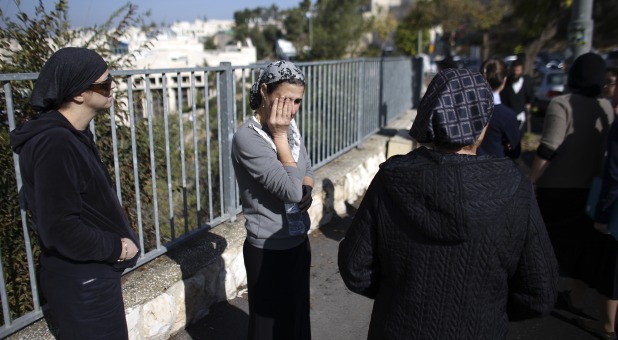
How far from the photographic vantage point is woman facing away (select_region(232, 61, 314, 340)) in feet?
7.22

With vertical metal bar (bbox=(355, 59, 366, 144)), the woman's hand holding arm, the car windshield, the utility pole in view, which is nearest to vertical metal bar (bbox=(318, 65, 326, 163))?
vertical metal bar (bbox=(355, 59, 366, 144))

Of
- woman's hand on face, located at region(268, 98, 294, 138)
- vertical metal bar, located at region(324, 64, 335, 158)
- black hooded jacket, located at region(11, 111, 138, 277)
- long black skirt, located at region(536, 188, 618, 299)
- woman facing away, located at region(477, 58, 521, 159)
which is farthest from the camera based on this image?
vertical metal bar, located at region(324, 64, 335, 158)

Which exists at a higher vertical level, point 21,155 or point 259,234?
point 21,155

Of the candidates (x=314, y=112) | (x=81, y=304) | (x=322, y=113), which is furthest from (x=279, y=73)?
(x=322, y=113)

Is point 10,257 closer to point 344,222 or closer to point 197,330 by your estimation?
point 197,330

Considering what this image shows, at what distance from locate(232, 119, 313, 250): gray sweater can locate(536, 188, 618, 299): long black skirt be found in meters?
2.14

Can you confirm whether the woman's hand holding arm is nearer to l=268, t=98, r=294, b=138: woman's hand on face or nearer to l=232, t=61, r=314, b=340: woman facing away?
l=232, t=61, r=314, b=340: woman facing away

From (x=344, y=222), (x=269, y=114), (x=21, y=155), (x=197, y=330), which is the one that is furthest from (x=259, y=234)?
(x=344, y=222)

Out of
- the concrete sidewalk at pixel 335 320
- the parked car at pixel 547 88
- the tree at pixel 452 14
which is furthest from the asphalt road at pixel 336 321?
the tree at pixel 452 14

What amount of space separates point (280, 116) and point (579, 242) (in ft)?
8.68

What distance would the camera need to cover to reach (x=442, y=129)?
1.54m

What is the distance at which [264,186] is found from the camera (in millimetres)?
2211

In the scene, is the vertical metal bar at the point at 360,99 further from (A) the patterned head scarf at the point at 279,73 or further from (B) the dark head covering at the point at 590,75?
(A) the patterned head scarf at the point at 279,73

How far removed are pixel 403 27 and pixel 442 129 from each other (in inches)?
1470
